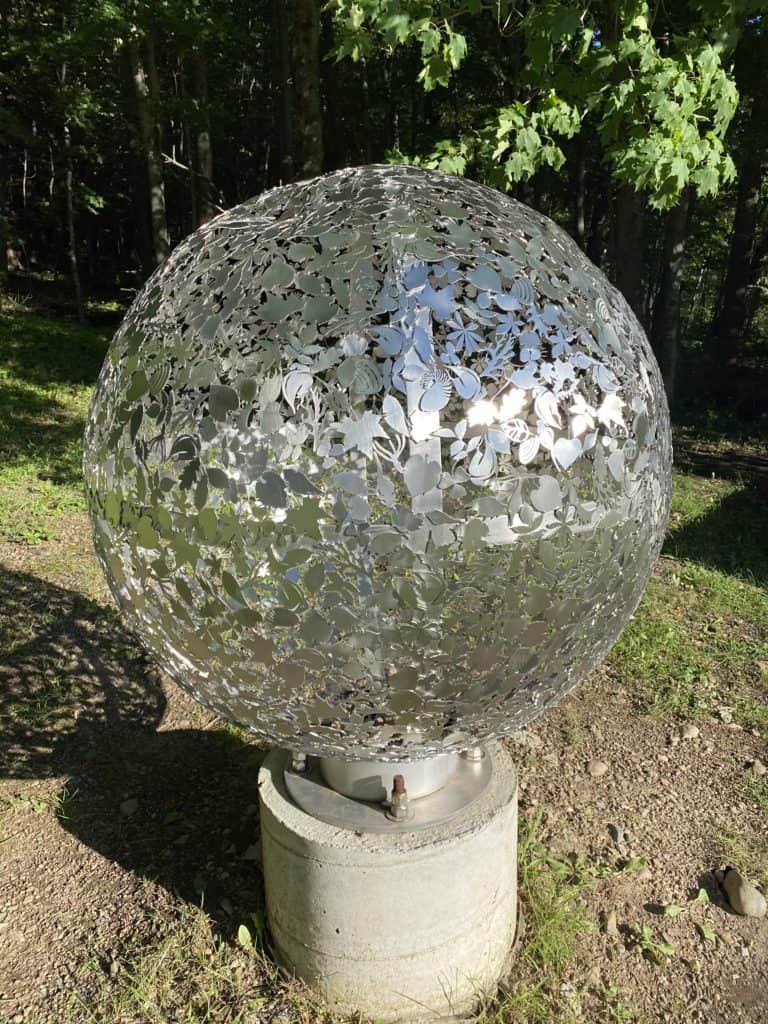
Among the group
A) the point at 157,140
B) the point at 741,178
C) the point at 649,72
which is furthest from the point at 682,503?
the point at 157,140

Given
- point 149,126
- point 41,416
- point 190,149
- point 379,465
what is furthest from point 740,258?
point 379,465

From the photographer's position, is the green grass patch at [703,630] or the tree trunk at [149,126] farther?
the tree trunk at [149,126]

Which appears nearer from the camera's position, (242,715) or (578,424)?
(578,424)

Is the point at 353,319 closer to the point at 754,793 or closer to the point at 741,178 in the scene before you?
the point at 754,793

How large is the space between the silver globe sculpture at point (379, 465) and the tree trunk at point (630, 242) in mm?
8871

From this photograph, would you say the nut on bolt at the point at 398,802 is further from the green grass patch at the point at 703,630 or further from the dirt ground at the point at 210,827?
the green grass patch at the point at 703,630

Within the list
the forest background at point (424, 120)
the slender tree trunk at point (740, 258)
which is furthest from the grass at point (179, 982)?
the slender tree trunk at point (740, 258)

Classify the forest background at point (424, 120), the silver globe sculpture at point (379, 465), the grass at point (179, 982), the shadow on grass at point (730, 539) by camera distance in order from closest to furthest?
the silver globe sculpture at point (379, 465) < the grass at point (179, 982) < the forest background at point (424, 120) < the shadow on grass at point (730, 539)

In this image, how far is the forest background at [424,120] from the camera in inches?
198

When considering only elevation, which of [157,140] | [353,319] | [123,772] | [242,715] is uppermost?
[157,140]

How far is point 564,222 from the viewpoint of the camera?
2588 centimetres

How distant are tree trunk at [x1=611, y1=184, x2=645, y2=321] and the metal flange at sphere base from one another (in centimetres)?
886

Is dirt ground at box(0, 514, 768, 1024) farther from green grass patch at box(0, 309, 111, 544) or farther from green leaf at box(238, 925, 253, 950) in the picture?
green grass patch at box(0, 309, 111, 544)

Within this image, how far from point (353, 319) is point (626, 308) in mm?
922
